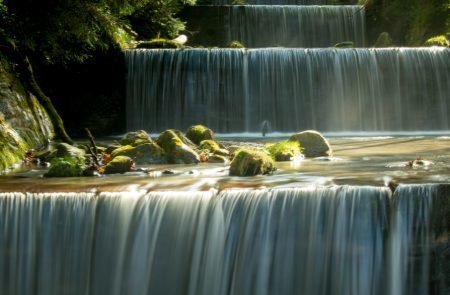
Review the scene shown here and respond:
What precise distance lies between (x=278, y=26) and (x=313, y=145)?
14752 mm

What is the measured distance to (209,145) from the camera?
45.0 ft

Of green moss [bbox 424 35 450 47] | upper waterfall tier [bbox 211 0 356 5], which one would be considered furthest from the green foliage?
upper waterfall tier [bbox 211 0 356 5]

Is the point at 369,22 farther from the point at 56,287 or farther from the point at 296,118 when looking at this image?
the point at 56,287

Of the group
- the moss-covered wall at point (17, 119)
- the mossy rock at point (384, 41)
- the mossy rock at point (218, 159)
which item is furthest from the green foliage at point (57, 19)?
the mossy rock at point (384, 41)

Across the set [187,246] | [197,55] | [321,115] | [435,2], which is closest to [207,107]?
[197,55]

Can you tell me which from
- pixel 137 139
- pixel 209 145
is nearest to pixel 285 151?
pixel 209 145

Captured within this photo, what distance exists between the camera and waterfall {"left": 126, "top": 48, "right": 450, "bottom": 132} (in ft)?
65.6

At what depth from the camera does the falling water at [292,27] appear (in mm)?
26938

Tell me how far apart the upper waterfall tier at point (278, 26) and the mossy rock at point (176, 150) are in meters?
14.2

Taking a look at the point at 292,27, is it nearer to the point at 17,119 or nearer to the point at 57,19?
the point at 17,119

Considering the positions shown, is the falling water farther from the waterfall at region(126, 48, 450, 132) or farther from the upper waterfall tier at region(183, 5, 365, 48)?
the waterfall at region(126, 48, 450, 132)

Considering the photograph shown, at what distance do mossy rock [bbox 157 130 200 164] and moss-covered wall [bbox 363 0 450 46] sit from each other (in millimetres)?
13715

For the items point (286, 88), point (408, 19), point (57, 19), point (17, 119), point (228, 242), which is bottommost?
point (228, 242)

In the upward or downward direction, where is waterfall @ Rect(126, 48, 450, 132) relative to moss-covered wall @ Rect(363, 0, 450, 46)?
downward
